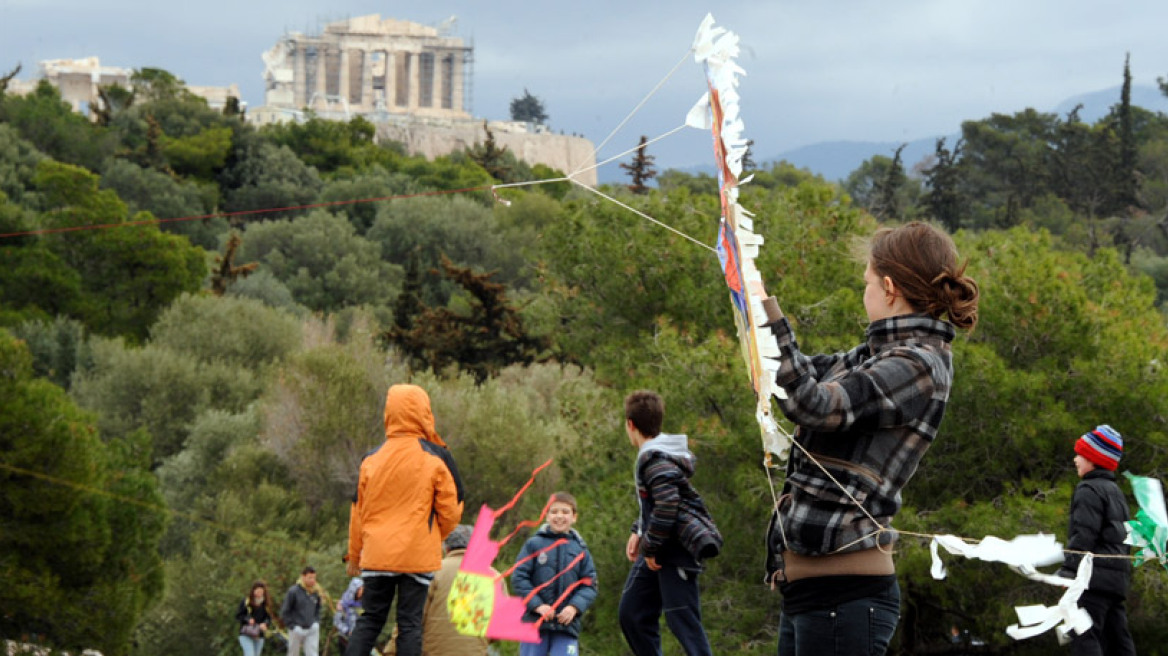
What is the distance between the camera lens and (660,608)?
5355 mm

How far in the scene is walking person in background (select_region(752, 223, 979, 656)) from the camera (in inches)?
115

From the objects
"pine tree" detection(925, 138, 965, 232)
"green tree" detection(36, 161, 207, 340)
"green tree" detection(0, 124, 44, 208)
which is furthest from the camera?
"pine tree" detection(925, 138, 965, 232)

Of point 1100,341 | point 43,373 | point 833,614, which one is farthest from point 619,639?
point 43,373

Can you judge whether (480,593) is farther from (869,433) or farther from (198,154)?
(198,154)

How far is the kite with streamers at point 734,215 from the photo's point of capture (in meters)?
3.01

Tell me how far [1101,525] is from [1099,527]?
0.6 inches

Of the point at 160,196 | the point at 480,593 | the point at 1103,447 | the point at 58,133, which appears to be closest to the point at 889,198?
the point at 160,196

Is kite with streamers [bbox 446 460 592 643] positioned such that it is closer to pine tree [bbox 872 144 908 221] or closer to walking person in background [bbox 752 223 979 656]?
walking person in background [bbox 752 223 979 656]

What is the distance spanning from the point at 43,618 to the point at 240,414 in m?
15.1

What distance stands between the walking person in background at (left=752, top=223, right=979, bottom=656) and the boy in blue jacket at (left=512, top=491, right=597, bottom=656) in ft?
9.26

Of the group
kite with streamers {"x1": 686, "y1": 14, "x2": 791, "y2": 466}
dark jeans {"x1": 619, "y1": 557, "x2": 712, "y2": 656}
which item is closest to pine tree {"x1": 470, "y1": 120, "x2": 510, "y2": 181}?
dark jeans {"x1": 619, "y1": 557, "x2": 712, "y2": 656}

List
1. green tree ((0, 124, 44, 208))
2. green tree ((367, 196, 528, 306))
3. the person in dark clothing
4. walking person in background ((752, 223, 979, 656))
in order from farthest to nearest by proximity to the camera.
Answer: green tree ((367, 196, 528, 306))
green tree ((0, 124, 44, 208))
the person in dark clothing
walking person in background ((752, 223, 979, 656))

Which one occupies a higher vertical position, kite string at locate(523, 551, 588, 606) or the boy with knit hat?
the boy with knit hat

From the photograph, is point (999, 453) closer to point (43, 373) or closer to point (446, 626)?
point (446, 626)
